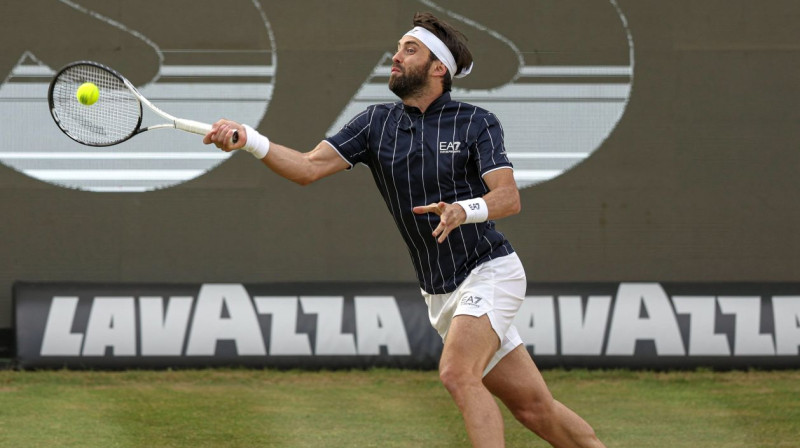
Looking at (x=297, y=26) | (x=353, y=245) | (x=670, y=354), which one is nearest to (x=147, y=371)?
(x=353, y=245)

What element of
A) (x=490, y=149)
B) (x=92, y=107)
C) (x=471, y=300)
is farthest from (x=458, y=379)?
(x=92, y=107)

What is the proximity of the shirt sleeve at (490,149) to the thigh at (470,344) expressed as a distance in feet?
1.82

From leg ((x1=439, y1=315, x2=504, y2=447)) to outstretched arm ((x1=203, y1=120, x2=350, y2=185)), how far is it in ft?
2.65

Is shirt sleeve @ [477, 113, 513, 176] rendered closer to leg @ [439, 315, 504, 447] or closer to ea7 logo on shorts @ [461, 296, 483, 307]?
ea7 logo on shorts @ [461, 296, 483, 307]

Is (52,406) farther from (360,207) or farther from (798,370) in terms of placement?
(798,370)

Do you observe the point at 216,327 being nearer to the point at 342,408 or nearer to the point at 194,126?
the point at 342,408

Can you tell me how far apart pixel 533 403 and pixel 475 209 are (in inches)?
31.2

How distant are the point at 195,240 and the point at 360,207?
3.73ft

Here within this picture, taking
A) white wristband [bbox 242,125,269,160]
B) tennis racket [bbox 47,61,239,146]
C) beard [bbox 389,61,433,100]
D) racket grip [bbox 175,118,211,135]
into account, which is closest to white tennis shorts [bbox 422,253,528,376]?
beard [bbox 389,61,433,100]

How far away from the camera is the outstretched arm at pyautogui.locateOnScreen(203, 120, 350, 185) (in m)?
4.20

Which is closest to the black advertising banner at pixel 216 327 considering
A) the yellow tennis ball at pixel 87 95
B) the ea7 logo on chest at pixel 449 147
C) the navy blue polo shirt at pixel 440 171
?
the yellow tennis ball at pixel 87 95

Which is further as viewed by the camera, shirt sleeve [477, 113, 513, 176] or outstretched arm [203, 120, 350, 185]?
shirt sleeve [477, 113, 513, 176]

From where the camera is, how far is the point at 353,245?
7.93 m

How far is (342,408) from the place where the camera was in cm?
674
